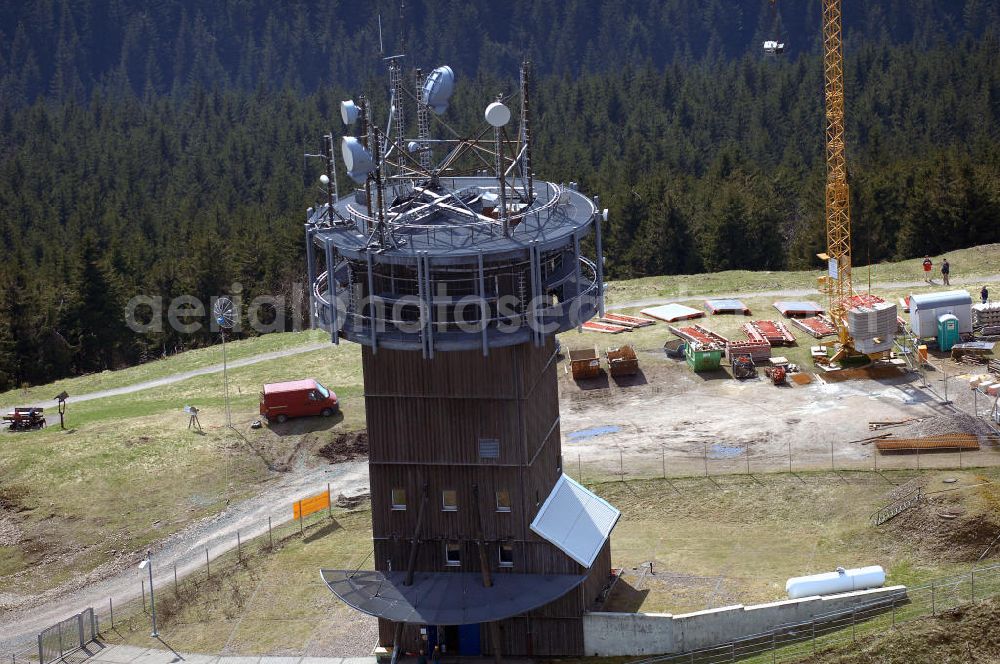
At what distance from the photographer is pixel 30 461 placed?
73.9 meters

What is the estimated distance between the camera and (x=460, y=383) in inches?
1929

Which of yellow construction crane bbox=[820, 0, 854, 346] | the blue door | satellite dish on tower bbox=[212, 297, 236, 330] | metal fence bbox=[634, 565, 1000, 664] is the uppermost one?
yellow construction crane bbox=[820, 0, 854, 346]

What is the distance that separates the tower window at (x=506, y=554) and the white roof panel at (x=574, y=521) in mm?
1450

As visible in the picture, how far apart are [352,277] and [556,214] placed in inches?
333

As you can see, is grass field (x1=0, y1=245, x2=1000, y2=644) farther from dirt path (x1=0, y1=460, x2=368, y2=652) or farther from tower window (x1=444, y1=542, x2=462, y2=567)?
tower window (x1=444, y1=542, x2=462, y2=567)

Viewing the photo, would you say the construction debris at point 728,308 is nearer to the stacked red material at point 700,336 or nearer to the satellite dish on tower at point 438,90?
the stacked red material at point 700,336

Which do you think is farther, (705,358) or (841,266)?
(841,266)

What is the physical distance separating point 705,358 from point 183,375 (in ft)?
125

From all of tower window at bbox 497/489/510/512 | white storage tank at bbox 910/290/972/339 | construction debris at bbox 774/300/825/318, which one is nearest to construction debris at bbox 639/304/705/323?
construction debris at bbox 774/300/825/318

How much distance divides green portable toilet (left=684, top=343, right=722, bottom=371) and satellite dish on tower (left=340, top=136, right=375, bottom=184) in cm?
3930

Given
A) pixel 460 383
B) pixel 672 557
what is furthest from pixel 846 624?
pixel 460 383

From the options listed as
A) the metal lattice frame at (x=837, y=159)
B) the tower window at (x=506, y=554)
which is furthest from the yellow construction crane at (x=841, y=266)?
the tower window at (x=506, y=554)

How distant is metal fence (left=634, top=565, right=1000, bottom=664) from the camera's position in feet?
155

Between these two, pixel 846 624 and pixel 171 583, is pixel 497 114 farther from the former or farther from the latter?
pixel 171 583
